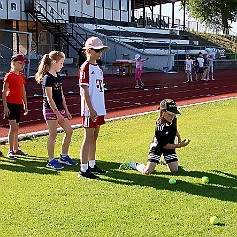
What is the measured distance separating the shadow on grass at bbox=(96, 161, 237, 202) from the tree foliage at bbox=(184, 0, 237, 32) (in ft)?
239

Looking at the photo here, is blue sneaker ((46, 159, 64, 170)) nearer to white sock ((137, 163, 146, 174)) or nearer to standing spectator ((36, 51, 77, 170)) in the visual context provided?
standing spectator ((36, 51, 77, 170))

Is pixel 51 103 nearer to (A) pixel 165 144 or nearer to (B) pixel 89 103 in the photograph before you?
(B) pixel 89 103

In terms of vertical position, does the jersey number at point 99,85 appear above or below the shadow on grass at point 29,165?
above

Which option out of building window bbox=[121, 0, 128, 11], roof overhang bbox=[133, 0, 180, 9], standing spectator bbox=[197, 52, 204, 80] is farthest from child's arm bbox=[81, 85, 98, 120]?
roof overhang bbox=[133, 0, 180, 9]

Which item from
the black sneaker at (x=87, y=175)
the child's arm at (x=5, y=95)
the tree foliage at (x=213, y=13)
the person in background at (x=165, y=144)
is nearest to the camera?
the black sneaker at (x=87, y=175)

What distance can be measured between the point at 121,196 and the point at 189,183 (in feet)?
3.57

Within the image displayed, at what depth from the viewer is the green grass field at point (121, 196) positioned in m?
4.75

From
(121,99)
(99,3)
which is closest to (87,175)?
(121,99)

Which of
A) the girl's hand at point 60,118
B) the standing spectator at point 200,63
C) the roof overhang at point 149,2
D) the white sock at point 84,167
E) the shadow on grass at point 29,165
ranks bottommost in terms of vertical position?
the shadow on grass at point 29,165

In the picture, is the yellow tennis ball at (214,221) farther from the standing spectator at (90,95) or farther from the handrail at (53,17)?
the handrail at (53,17)

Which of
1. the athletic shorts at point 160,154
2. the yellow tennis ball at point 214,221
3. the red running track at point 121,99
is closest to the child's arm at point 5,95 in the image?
the red running track at point 121,99

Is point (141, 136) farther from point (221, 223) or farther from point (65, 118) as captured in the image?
point (221, 223)

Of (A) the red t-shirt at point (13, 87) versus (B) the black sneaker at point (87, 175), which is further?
(A) the red t-shirt at point (13, 87)

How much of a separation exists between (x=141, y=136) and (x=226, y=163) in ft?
9.66
